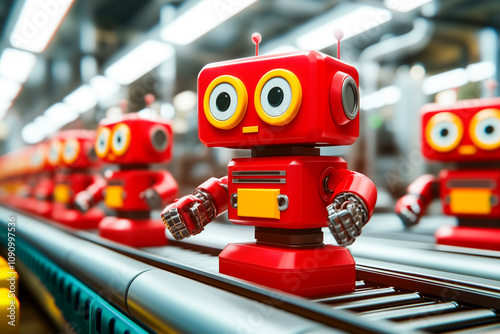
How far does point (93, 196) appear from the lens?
2.34 m

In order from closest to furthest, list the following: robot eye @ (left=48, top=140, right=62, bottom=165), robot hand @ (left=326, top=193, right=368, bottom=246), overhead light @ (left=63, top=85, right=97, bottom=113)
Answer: robot hand @ (left=326, top=193, right=368, bottom=246) → robot eye @ (left=48, top=140, right=62, bottom=165) → overhead light @ (left=63, top=85, right=97, bottom=113)

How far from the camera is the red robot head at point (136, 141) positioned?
189 centimetres

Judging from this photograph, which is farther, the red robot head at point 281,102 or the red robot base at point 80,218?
the red robot base at point 80,218

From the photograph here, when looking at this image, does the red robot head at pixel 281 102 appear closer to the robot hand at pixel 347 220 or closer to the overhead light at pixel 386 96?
the robot hand at pixel 347 220

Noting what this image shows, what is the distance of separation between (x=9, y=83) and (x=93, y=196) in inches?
184

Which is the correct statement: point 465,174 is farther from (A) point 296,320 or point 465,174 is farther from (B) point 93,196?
(B) point 93,196

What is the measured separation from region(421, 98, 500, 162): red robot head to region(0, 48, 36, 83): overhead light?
4.19 meters

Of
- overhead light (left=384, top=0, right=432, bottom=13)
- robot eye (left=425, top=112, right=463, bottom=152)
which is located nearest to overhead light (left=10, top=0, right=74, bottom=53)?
overhead light (left=384, top=0, right=432, bottom=13)

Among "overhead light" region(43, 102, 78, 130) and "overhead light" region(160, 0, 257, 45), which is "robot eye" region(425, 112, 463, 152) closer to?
"overhead light" region(160, 0, 257, 45)

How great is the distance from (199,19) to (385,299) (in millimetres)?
3092

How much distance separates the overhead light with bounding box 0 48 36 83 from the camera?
184 inches

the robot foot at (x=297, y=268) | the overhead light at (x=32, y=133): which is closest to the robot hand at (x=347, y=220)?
the robot foot at (x=297, y=268)

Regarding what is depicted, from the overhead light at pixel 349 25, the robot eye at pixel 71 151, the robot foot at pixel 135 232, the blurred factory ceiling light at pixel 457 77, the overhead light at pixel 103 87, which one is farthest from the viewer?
the overhead light at pixel 103 87

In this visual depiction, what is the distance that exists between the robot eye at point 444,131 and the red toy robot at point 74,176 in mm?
1785
